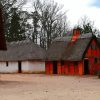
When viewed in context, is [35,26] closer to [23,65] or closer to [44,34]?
[44,34]

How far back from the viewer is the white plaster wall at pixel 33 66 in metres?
56.9

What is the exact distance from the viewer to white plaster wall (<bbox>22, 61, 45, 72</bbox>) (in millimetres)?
56875

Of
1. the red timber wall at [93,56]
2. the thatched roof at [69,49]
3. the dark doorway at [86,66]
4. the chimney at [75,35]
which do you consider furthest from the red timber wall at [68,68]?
the chimney at [75,35]

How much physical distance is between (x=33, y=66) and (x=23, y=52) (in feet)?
11.2

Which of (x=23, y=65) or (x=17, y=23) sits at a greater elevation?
(x=17, y=23)

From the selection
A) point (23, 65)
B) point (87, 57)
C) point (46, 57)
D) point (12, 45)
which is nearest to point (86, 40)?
point (87, 57)

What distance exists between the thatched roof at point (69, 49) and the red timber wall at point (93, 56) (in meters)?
0.80

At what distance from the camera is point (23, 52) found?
195ft

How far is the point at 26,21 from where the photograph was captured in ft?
262

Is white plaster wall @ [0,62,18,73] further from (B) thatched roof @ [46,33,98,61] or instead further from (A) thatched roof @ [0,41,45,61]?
(B) thatched roof @ [46,33,98,61]

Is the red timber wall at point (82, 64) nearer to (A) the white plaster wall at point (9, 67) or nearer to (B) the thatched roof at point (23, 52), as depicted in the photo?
(B) the thatched roof at point (23, 52)

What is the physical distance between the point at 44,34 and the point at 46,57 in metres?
24.2

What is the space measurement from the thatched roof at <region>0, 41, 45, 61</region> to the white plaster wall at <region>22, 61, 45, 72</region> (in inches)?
24.6

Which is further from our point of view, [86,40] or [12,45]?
[12,45]
